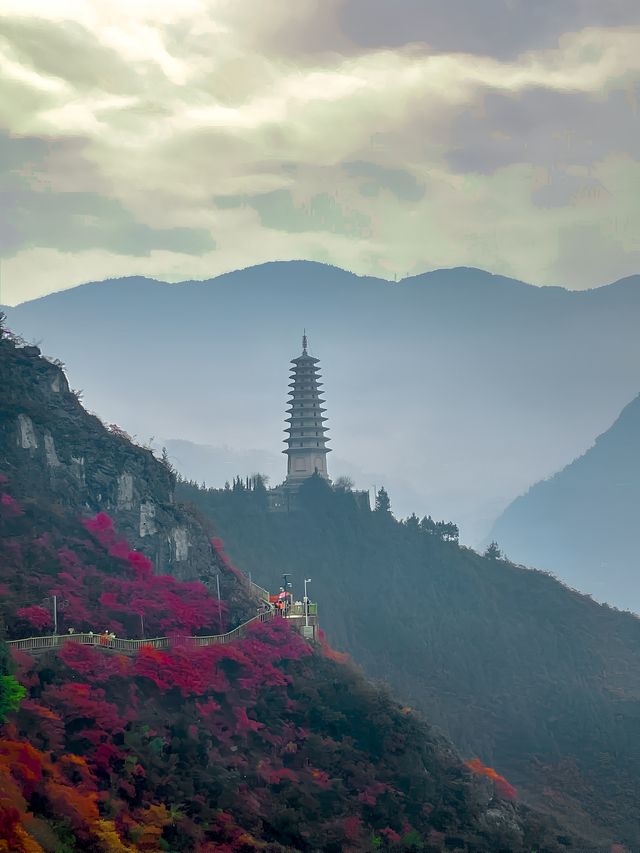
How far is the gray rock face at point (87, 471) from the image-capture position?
87312mm

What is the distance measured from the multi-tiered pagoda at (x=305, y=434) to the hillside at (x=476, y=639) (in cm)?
778

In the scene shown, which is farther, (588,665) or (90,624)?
(588,665)

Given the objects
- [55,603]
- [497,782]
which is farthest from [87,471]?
[497,782]

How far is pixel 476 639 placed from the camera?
453 feet

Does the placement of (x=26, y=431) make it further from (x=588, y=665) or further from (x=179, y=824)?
(x=588, y=665)

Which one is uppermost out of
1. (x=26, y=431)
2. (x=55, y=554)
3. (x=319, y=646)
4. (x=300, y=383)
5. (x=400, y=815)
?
(x=300, y=383)

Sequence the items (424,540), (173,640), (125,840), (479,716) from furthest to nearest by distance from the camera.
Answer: (424,540) < (479,716) < (173,640) < (125,840)

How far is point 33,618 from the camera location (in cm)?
7081

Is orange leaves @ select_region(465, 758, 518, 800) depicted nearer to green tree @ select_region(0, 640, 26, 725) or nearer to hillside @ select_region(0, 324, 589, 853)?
hillside @ select_region(0, 324, 589, 853)

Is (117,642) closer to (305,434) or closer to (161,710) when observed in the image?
(161,710)

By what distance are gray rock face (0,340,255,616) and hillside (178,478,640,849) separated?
31.8m

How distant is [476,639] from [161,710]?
71833 millimetres

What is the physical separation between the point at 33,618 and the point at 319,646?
73.4 feet

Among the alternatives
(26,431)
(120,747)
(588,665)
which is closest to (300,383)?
(588,665)
